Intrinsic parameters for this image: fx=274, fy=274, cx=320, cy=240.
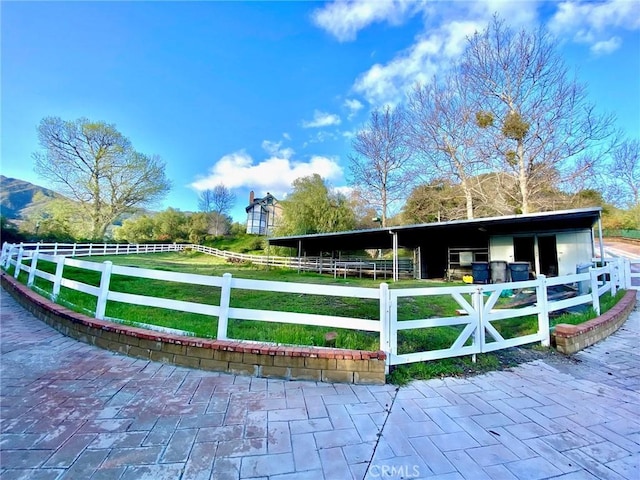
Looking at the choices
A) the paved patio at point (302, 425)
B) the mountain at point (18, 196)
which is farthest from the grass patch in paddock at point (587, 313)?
the mountain at point (18, 196)

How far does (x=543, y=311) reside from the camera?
12.6 ft

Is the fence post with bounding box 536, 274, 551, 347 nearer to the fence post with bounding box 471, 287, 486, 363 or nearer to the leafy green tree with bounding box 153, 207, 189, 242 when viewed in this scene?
the fence post with bounding box 471, 287, 486, 363

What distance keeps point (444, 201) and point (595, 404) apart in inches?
723

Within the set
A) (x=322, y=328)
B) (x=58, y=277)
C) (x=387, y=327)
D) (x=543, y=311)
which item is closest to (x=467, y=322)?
(x=387, y=327)

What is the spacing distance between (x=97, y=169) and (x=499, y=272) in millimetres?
29116

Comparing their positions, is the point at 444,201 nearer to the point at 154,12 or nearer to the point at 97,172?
the point at 154,12

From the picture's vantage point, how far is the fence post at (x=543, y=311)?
12.6ft

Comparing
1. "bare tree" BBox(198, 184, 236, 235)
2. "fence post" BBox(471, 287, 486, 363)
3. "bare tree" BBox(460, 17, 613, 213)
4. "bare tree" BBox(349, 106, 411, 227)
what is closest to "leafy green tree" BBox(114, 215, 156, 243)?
"bare tree" BBox(198, 184, 236, 235)

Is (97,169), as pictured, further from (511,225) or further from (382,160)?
(511,225)

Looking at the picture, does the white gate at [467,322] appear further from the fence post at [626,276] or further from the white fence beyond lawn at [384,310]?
the fence post at [626,276]

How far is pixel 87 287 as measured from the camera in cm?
415

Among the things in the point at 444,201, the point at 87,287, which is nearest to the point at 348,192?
the point at 444,201

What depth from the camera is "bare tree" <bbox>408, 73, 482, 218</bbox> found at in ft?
51.9

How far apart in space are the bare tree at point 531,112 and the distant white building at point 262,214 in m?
30.2
